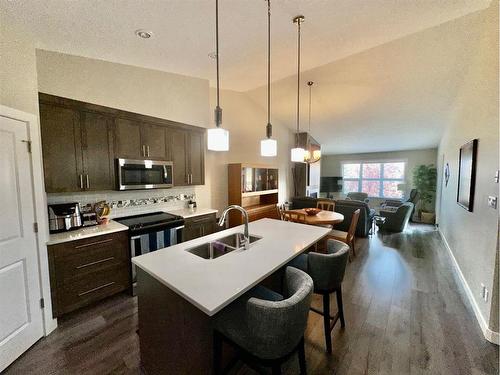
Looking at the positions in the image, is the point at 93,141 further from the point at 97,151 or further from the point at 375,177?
the point at 375,177

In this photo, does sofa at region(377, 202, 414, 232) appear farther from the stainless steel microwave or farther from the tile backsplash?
the stainless steel microwave

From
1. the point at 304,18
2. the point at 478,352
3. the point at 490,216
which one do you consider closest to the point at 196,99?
the point at 304,18

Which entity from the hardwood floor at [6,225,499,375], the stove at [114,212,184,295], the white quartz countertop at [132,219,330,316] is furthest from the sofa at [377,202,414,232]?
the stove at [114,212,184,295]

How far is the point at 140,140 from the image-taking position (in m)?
2.98

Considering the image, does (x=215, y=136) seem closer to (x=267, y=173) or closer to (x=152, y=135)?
(x=152, y=135)

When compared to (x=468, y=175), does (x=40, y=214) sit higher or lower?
lower

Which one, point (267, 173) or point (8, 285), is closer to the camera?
point (8, 285)

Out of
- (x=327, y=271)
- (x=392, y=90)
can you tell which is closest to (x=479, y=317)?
(x=327, y=271)

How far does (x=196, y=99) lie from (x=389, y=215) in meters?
5.21

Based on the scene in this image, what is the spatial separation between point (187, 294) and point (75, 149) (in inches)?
90.7

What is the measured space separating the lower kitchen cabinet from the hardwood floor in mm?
199

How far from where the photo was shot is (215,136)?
174 centimetres

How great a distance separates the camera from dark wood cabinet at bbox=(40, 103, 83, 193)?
222 centimetres

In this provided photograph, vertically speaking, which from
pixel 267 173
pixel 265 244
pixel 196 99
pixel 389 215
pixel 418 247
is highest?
pixel 196 99
